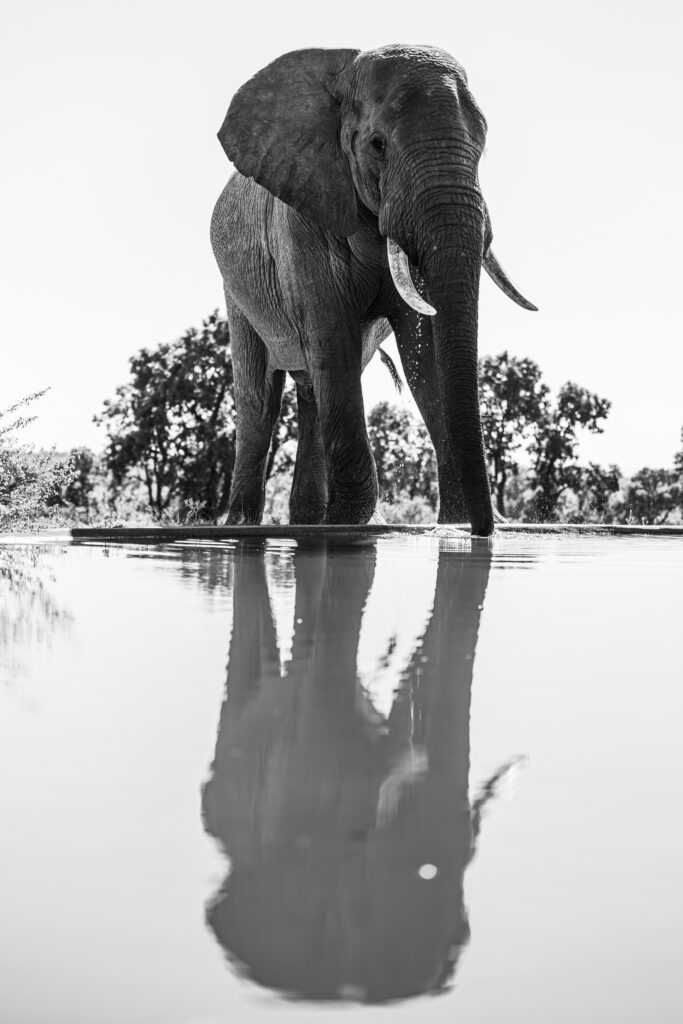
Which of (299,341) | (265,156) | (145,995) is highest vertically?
(265,156)

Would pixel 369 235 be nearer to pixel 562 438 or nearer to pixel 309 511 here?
pixel 309 511

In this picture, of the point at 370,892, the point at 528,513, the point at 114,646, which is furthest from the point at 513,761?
the point at 528,513

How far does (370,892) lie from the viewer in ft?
2.94

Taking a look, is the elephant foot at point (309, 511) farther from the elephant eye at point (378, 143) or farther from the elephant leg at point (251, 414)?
the elephant eye at point (378, 143)

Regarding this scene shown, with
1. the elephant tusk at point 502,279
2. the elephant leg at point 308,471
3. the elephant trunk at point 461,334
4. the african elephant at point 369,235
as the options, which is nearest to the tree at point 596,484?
the elephant leg at point 308,471

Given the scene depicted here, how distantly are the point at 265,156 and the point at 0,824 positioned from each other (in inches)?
316

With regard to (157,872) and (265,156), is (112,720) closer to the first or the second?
(157,872)

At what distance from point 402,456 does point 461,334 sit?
91.8ft

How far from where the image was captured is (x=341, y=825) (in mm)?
1047

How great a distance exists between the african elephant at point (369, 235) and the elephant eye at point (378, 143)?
0.02 m

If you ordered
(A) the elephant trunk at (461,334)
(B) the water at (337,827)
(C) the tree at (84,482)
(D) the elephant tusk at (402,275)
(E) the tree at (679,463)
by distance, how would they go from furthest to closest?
(C) the tree at (84,482) → (E) the tree at (679,463) → (D) the elephant tusk at (402,275) → (A) the elephant trunk at (461,334) → (B) the water at (337,827)

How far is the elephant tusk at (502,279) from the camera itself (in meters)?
8.52

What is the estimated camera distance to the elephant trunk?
245 inches

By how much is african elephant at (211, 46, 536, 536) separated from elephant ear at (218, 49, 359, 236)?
0.01 metres
